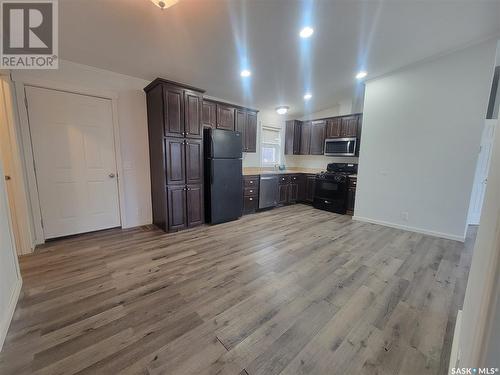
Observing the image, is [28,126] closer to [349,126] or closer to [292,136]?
[292,136]

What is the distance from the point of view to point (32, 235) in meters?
2.68

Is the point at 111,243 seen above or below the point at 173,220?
below

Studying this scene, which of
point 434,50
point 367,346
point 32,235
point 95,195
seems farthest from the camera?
point 95,195

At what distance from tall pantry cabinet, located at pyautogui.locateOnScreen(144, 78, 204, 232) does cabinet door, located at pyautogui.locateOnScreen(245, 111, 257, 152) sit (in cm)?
148

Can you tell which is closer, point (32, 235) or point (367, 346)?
point (367, 346)

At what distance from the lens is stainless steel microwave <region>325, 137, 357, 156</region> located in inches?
182

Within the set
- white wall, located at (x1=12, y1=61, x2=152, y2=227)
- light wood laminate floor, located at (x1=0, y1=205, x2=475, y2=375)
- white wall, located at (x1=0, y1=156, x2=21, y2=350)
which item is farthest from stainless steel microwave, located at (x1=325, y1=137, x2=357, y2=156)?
white wall, located at (x1=0, y1=156, x2=21, y2=350)

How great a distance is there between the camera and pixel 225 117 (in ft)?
13.7

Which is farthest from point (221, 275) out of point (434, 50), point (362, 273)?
point (434, 50)

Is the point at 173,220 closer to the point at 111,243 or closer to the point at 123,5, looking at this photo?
the point at 111,243

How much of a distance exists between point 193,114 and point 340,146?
11.4 feet

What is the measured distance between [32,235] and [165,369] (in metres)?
2.86

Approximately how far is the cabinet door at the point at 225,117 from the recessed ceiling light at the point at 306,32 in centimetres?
207

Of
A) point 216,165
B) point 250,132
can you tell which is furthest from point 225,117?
point 216,165
